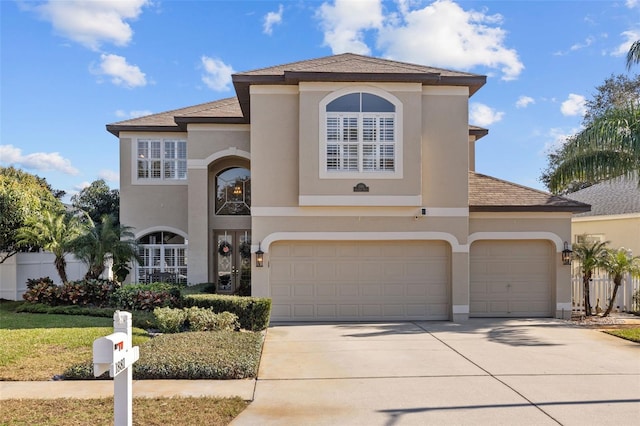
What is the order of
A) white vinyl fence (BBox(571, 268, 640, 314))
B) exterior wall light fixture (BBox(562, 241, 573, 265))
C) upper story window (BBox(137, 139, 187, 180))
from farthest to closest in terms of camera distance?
upper story window (BBox(137, 139, 187, 180)) < white vinyl fence (BBox(571, 268, 640, 314)) < exterior wall light fixture (BBox(562, 241, 573, 265))

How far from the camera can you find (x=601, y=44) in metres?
17.7

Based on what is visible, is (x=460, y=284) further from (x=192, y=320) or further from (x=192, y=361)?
(x=192, y=361)

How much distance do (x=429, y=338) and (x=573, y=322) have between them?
4.87m

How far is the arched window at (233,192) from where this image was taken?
55.4 feet

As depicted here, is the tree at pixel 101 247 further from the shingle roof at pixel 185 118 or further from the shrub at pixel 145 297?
the shingle roof at pixel 185 118

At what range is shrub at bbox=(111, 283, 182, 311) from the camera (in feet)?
43.5

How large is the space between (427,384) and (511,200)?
806 cm

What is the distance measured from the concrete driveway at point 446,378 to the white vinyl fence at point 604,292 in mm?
3141

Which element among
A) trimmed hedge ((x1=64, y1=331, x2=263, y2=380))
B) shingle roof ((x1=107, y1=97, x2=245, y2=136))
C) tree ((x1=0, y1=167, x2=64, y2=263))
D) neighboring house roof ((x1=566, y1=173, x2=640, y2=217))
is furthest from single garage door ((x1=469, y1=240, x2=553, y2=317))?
tree ((x1=0, y1=167, x2=64, y2=263))

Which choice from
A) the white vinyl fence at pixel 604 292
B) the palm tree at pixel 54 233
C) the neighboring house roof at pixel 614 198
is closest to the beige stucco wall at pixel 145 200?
the palm tree at pixel 54 233

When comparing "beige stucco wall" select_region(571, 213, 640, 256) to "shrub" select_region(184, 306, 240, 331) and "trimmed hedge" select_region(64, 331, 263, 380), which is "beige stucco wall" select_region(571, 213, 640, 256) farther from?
"trimmed hedge" select_region(64, 331, 263, 380)

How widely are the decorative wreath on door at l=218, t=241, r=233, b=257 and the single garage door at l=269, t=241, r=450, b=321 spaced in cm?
425

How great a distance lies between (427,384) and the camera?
7066 mm

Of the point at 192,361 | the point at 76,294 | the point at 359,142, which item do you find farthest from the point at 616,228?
the point at 76,294
